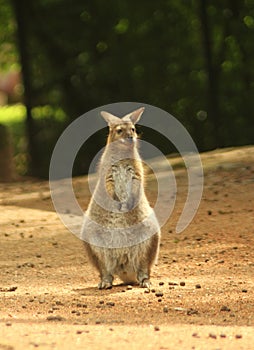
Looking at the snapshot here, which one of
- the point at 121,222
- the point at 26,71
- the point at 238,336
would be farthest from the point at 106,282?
the point at 26,71

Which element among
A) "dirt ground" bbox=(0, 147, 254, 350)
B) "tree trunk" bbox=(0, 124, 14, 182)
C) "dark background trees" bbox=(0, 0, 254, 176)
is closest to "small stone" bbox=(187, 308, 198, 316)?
"dirt ground" bbox=(0, 147, 254, 350)

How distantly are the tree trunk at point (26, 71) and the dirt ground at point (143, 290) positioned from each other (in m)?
4.99

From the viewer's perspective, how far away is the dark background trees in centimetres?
1906

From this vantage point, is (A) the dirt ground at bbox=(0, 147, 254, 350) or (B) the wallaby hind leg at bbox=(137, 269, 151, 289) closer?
(A) the dirt ground at bbox=(0, 147, 254, 350)

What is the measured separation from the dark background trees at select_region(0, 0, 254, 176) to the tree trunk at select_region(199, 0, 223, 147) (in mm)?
268

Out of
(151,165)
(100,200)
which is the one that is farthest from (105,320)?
(151,165)

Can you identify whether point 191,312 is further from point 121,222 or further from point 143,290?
point 121,222

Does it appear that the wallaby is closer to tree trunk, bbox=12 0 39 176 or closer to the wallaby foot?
the wallaby foot

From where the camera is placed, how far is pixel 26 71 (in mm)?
19625

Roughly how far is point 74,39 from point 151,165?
541 cm

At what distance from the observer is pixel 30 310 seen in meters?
7.76

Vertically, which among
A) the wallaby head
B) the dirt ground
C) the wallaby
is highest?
the wallaby head

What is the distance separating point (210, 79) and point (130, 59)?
208 centimetres

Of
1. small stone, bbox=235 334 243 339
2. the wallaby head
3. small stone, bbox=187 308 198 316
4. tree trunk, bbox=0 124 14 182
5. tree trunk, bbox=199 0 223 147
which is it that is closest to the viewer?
small stone, bbox=235 334 243 339
